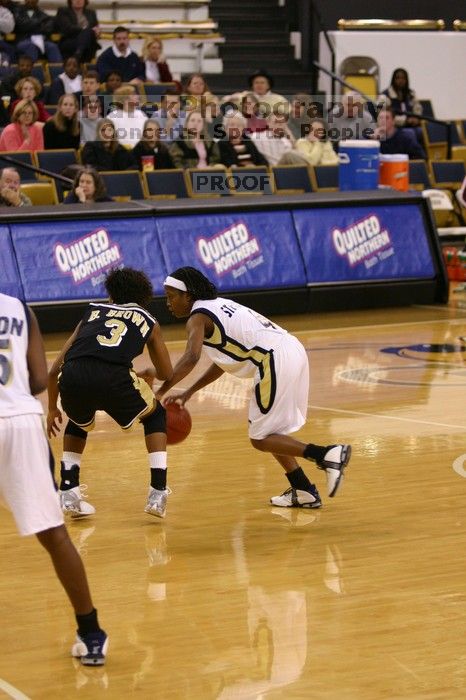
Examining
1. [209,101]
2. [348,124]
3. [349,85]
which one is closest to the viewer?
[209,101]

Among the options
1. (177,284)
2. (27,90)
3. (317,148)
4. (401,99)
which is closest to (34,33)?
(27,90)

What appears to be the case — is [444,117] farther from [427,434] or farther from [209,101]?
[427,434]

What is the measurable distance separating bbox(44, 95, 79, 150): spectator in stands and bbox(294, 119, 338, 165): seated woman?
3297 mm

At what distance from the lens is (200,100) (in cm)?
1911

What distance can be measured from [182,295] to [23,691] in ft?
10.5

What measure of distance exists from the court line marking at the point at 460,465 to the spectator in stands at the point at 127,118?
32.4ft

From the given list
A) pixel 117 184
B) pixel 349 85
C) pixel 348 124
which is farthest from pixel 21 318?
pixel 349 85

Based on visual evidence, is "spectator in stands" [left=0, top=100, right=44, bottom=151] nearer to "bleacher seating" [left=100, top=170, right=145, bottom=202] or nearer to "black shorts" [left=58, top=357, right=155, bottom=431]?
"bleacher seating" [left=100, top=170, right=145, bottom=202]

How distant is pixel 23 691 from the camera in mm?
5367

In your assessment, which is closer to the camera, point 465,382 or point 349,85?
point 465,382

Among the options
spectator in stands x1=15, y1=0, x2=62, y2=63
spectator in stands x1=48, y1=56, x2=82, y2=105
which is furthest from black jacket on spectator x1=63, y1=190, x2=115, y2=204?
spectator in stands x1=15, y1=0, x2=62, y2=63

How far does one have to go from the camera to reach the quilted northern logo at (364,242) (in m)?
15.8

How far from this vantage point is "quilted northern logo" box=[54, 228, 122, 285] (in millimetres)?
14164

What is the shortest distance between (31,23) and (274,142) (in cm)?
409
